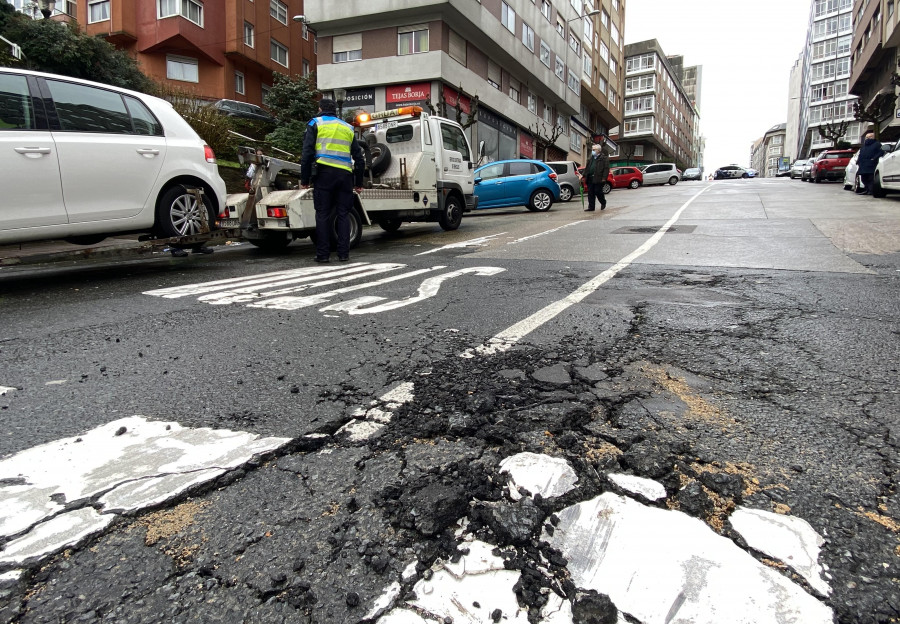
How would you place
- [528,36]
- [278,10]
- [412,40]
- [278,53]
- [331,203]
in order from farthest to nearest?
1. [278,53]
2. [278,10]
3. [528,36]
4. [412,40]
5. [331,203]

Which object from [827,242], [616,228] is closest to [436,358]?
[827,242]

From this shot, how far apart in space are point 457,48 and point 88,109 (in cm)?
2506

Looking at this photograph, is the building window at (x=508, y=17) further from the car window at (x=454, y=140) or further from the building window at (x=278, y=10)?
the car window at (x=454, y=140)

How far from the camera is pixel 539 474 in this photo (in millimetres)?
1873

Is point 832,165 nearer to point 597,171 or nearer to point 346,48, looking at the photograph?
point 597,171

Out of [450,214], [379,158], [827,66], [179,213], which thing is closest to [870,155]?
[450,214]

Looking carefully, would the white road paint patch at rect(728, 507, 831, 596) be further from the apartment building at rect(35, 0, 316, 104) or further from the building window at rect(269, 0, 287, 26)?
the building window at rect(269, 0, 287, 26)

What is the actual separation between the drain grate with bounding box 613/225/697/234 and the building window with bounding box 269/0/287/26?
106 feet

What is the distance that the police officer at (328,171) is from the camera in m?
7.04

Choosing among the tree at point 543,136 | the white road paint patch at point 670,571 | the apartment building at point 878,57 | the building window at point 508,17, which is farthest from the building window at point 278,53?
the white road paint patch at point 670,571

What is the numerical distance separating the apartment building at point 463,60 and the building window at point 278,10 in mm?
9428

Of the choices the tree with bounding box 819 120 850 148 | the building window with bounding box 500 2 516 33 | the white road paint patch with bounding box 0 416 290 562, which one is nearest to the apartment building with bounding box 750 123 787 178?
the tree with bounding box 819 120 850 148

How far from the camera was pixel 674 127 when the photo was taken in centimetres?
9638

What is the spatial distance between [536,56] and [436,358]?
37.5 meters
